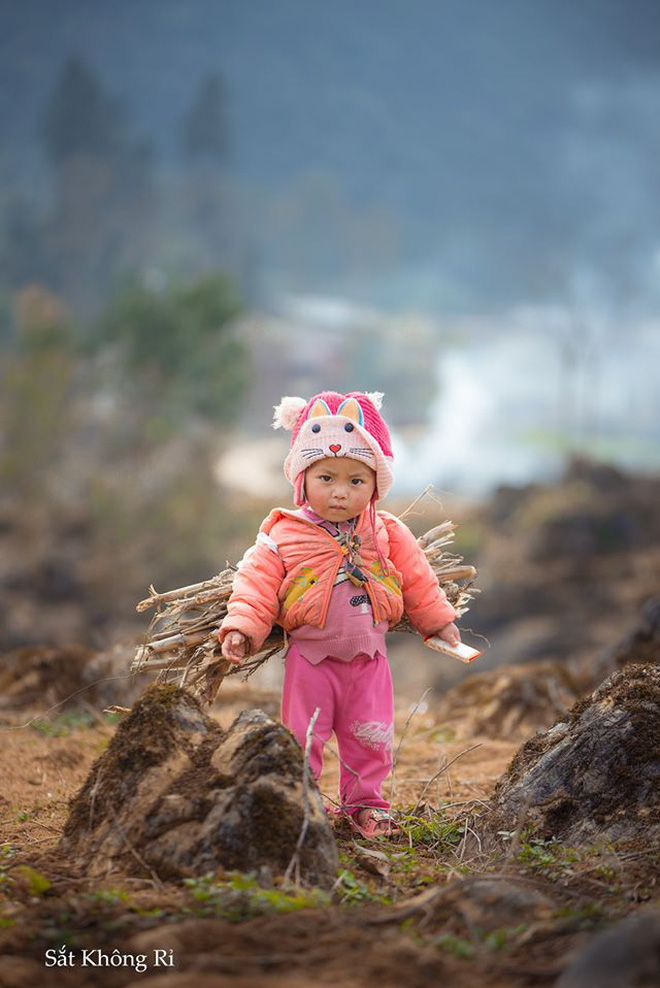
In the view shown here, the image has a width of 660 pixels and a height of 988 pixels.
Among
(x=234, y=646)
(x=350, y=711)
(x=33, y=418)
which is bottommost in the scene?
(x=350, y=711)

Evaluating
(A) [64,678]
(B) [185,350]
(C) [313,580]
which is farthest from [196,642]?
(B) [185,350]

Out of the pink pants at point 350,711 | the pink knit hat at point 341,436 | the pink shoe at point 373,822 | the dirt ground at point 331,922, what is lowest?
the dirt ground at point 331,922

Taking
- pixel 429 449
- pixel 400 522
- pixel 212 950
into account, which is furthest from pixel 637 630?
pixel 429 449

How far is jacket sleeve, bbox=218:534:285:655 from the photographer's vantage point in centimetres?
368

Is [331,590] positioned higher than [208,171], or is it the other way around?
[208,171]

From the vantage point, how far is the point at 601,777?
3.29m

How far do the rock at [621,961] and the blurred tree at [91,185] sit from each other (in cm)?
3633

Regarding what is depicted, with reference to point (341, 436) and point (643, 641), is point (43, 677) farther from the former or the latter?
point (643, 641)

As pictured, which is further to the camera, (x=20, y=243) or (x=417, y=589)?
(x=20, y=243)

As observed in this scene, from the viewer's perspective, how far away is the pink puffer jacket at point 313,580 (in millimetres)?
3752

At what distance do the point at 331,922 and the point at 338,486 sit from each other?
1778 millimetres

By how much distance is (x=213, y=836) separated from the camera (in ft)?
9.05

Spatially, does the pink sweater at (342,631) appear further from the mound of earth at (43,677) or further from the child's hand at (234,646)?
the mound of earth at (43,677)

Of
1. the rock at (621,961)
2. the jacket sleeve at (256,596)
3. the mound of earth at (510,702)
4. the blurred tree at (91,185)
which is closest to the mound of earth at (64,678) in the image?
the mound of earth at (510,702)
